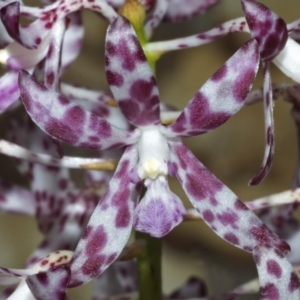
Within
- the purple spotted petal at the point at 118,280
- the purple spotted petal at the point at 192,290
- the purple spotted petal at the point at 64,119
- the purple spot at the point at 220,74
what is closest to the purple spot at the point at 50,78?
the purple spotted petal at the point at 64,119

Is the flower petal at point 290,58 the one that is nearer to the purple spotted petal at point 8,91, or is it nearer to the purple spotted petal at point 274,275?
the purple spotted petal at point 274,275

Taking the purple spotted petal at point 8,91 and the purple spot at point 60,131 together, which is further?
the purple spotted petal at point 8,91

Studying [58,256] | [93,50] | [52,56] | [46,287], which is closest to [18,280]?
[58,256]

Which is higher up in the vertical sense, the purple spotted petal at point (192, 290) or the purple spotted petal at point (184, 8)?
the purple spotted petal at point (184, 8)

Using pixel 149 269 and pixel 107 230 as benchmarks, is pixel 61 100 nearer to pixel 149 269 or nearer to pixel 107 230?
pixel 107 230

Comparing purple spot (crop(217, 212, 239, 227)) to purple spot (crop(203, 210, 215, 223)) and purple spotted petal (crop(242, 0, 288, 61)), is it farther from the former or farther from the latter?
purple spotted petal (crop(242, 0, 288, 61))

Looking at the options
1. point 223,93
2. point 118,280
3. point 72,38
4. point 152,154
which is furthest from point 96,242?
point 118,280

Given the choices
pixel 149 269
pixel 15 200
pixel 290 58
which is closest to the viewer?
pixel 290 58
